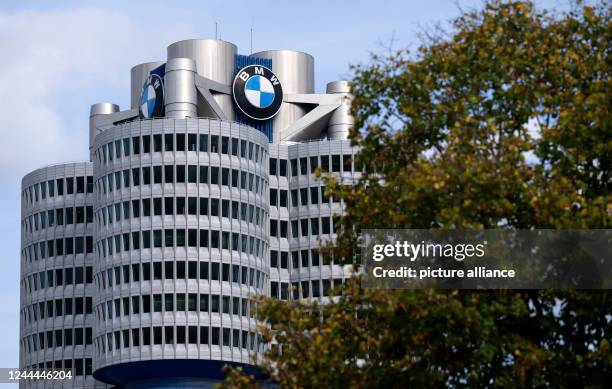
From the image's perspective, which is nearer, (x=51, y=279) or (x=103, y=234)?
(x=103, y=234)

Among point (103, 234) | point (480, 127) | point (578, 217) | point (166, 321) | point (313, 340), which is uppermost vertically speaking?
point (103, 234)

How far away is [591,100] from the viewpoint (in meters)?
45.3

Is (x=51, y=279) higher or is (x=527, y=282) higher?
(x=51, y=279)

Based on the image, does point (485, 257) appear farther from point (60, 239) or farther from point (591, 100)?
point (60, 239)

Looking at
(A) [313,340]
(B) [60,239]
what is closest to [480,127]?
(A) [313,340]

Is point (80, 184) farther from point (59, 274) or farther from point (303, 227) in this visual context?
point (303, 227)

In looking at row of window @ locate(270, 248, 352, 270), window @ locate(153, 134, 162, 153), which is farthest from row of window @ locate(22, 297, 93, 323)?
window @ locate(153, 134, 162, 153)

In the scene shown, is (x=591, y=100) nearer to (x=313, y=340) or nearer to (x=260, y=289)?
(x=313, y=340)

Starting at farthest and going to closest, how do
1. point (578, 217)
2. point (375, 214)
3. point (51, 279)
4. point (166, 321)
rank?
point (51, 279) → point (166, 321) → point (375, 214) → point (578, 217)

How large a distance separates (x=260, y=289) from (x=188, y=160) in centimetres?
1675

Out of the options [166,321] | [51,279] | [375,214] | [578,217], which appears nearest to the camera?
[578,217]

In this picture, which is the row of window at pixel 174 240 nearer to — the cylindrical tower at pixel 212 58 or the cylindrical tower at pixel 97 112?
the cylindrical tower at pixel 212 58

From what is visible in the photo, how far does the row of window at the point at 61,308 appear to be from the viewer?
166 meters

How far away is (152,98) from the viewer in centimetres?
15862
